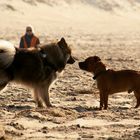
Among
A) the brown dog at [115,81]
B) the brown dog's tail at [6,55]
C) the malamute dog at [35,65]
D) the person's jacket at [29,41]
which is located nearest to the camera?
the brown dog's tail at [6,55]

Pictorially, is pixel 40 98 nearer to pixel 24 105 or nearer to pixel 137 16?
pixel 24 105

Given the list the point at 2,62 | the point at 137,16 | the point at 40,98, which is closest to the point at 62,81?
the point at 40,98

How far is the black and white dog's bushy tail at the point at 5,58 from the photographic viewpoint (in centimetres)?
1002

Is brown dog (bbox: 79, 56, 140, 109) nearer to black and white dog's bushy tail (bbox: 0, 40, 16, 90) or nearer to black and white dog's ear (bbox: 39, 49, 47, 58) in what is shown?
black and white dog's ear (bbox: 39, 49, 47, 58)

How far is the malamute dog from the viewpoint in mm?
10156

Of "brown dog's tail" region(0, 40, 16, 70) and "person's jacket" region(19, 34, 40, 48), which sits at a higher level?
"person's jacket" region(19, 34, 40, 48)

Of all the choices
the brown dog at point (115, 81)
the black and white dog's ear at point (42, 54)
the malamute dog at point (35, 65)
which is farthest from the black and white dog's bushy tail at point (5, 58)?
the brown dog at point (115, 81)

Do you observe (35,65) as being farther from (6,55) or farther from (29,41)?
(29,41)

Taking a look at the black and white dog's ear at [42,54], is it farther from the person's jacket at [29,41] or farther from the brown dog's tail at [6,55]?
the person's jacket at [29,41]

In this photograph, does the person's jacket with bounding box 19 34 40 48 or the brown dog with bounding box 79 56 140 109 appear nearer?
the brown dog with bounding box 79 56 140 109

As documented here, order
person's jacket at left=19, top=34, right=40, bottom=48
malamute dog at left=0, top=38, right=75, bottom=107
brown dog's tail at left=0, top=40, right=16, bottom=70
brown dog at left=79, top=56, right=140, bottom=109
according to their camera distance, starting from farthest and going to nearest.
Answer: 1. person's jacket at left=19, top=34, right=40, bottom=48
2. brown dog at left=79, top=56, right=140, bottom=109
3. malamute dog at left=0, top=38, right=75, bottom=107
4. brown dog's tail at left=0, top=40, right=16, bottom=70

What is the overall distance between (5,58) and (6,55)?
70 mm

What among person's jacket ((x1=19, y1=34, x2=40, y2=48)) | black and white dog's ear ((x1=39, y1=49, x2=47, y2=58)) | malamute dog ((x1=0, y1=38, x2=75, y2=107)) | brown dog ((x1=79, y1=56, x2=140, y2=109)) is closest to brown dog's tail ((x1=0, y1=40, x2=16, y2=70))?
malamute dog ((x1=0, y1=38, x2=75, y2=107))

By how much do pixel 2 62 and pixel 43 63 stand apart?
38.0 inches
